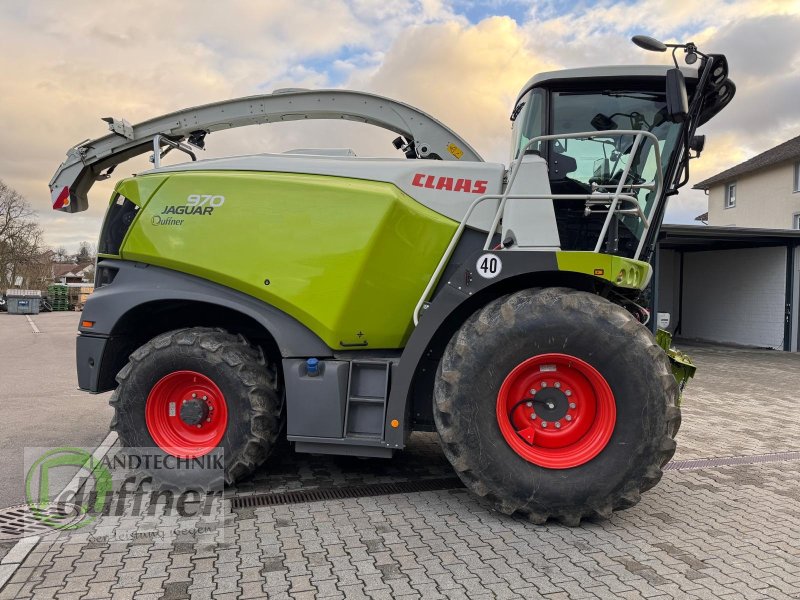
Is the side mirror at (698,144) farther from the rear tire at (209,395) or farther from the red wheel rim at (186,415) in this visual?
the red wheel rim at (186,415)

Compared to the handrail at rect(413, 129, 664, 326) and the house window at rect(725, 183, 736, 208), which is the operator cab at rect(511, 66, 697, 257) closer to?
the handrail at rect(413, 129, 664, 326)

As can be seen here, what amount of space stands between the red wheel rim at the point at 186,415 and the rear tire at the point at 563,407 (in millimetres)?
1715

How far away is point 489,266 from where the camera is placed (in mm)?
3756

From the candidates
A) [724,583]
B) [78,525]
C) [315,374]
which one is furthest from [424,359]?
[78,525]

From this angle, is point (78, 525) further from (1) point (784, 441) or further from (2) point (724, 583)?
(1) point (784, 441)

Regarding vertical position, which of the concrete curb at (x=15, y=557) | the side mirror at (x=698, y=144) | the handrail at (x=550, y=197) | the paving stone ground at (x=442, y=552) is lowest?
the concrete curb at (x=15, y=557)

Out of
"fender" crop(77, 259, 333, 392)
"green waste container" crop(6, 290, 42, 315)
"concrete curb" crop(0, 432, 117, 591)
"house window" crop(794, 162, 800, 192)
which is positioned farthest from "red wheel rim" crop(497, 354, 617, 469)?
"green waste container" crop(6, 290, 42, 315)

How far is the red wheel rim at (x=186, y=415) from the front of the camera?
424 centimetres

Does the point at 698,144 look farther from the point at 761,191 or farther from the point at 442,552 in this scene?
the point at 761,191

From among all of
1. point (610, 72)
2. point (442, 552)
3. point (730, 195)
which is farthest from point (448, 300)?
point (730, 195)

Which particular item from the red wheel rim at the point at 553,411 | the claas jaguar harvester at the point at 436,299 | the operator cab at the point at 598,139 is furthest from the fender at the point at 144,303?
the operator cab at the point at 598,139

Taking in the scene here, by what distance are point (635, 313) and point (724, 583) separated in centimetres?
201

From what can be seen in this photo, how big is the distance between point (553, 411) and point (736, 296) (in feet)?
57.8

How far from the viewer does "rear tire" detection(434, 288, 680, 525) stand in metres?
3.51
